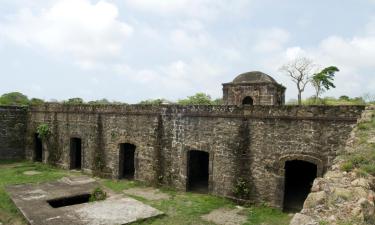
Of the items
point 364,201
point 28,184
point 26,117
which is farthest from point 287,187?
point 26,117

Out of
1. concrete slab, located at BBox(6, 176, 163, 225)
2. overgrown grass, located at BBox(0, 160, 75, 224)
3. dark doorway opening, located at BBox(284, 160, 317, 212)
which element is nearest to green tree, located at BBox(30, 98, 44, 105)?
overgrown grass, located at BBox(0, 160, 75, 224)

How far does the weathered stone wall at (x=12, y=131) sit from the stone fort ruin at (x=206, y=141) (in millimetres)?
50

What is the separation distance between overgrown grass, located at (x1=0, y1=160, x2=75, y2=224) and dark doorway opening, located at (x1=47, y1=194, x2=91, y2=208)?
1.15m

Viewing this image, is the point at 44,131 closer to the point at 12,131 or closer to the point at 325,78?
the point at 12,131

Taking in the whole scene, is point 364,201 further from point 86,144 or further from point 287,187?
point 86,144

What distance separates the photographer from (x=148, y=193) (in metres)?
12.0

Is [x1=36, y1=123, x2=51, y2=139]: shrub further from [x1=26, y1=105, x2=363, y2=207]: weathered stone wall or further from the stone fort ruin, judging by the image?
[x1=26, y1=105, x2=363, y2=207]: weathered stone wall

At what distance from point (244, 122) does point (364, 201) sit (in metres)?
7.02

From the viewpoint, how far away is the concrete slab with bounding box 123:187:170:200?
1141 centimetres

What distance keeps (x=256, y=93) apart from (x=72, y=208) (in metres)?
10.4

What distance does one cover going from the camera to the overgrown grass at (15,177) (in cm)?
953

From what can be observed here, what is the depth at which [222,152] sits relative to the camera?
36.9 ft

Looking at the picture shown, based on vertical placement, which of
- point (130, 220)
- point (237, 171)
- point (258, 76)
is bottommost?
point (130, 220)

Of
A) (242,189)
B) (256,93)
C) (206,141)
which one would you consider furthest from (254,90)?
(242,189)
